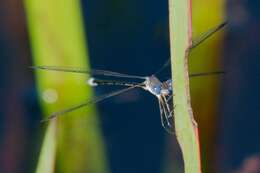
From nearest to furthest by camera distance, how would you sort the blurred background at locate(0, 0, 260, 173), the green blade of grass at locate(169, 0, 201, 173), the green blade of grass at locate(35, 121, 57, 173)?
the green blade of grass at locate(169, 0, 201, 173), the green blade of grass at locate(35, 121, 57, 173), the blurred background at locate(0, 0, 260, 173)

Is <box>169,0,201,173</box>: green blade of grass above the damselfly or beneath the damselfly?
beneath

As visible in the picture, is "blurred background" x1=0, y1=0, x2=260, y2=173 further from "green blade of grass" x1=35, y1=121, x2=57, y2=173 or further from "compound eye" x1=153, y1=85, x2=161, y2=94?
"compound eye" x1=153, y1=85, x2=161, y2=94

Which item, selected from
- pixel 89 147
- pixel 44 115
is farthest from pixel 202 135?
pixel 44 115

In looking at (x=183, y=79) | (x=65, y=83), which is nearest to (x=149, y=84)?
(x=65, y=83)

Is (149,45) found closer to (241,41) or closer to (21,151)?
(241,41)

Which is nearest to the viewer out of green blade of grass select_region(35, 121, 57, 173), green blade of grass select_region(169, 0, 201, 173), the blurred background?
green blade of grass select_region(169, 0, 201, 173)

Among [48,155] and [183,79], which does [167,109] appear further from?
[183,79]

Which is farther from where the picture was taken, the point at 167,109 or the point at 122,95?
the point at 122,95

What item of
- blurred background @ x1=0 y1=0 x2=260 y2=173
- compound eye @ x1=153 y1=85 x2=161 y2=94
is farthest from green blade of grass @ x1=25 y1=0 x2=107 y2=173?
compound eye @ x1=153 y1=85 x2=161 y2=94
